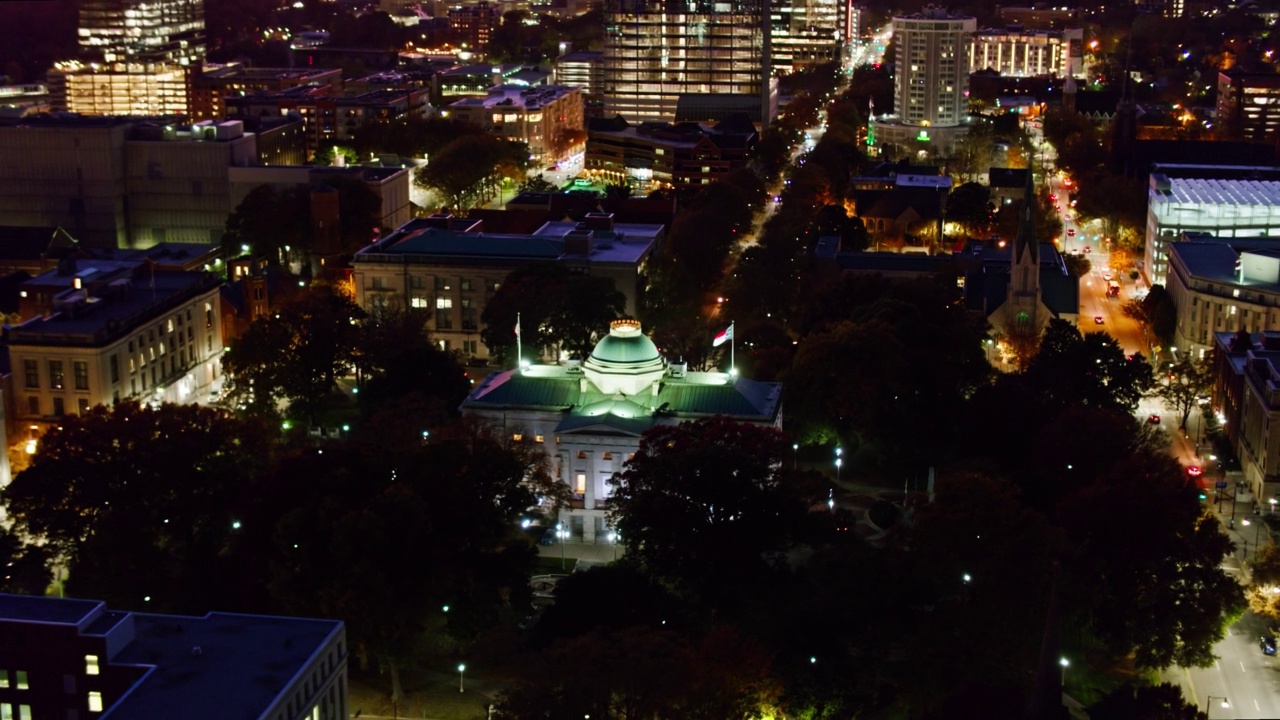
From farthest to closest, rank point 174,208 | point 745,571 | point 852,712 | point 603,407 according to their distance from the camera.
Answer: point 174,208, point 603,407, point 745,571, point 852,712

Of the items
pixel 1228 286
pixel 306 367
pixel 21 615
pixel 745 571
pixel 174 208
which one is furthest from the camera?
pixel 174 208

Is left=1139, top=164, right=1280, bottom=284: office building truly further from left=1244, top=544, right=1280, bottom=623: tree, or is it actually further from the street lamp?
the street lamp

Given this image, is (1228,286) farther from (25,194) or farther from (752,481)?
(25,194)

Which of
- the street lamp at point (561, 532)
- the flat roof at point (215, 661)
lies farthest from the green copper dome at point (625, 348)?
the flat roof at point (215, 661)

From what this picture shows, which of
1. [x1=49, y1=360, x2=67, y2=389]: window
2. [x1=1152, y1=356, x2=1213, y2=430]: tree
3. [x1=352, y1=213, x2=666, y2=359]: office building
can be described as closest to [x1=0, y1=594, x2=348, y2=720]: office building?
[x1=49, y1=360, x2=67, y2=389]: window

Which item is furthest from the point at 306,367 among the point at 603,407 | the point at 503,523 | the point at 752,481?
the point at 752,481

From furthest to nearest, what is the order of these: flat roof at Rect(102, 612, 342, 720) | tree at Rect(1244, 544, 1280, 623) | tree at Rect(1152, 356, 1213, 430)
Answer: tree at Rect(1152, 356, 1213, 430)
tree at Rect(1244, 544, 1280, 623)
flat roof at Rect(102, 612, 342, 720)

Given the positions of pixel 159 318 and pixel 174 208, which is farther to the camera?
pixel 174 208
